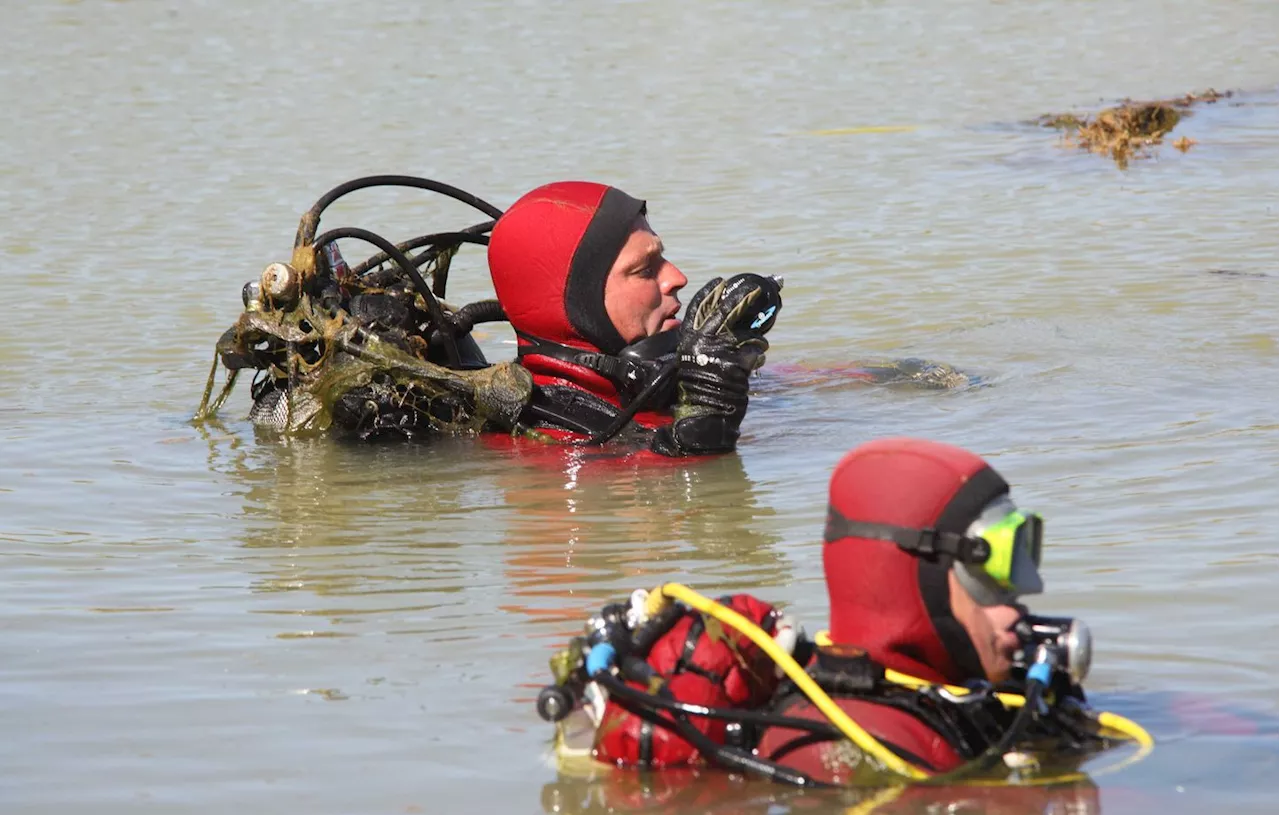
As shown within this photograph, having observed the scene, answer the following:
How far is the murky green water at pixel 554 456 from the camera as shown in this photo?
4.14 meters

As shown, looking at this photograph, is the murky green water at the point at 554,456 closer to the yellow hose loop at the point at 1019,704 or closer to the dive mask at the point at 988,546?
the yellow hose loop at the point at 1019,704

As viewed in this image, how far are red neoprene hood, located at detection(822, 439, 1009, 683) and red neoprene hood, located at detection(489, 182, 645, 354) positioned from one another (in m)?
3.07

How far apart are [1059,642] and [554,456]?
3498mm

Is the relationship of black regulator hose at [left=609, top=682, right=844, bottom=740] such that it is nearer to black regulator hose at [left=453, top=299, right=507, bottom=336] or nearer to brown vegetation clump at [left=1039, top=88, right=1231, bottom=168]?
black regulator hose at [left=453, top=299, right=507, bottom=336]

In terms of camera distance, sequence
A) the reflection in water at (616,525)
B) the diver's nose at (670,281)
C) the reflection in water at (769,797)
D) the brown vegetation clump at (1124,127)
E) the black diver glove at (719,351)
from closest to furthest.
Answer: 1. the reflection in water at (769,797)
2. the reflection in water at (616,525)
3. the black diver glove at (719,351)
4. the diver's nose at (670,281)
5. the brown vegetation clump at (1124,127)

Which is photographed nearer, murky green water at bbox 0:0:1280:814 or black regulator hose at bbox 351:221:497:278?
murky green water at bbox 0:0:1280:814

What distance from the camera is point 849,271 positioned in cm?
1074

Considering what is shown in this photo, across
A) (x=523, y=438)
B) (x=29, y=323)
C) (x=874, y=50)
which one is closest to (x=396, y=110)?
(x=874, y=50)

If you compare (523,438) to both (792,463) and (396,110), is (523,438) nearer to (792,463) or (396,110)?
(792,463)

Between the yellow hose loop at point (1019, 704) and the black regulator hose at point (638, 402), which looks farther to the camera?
the black regulator hose at point (638, 402)

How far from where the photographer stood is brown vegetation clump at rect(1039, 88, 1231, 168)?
46.5 ft

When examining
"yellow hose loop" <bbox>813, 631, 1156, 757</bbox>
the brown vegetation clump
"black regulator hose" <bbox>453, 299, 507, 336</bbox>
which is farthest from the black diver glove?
the brown vegetation clump

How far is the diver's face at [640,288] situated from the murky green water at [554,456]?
1.77ft

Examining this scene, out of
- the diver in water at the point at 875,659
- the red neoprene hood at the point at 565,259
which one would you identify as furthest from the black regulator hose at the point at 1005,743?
the red neoprene hood at the point at 565,259
